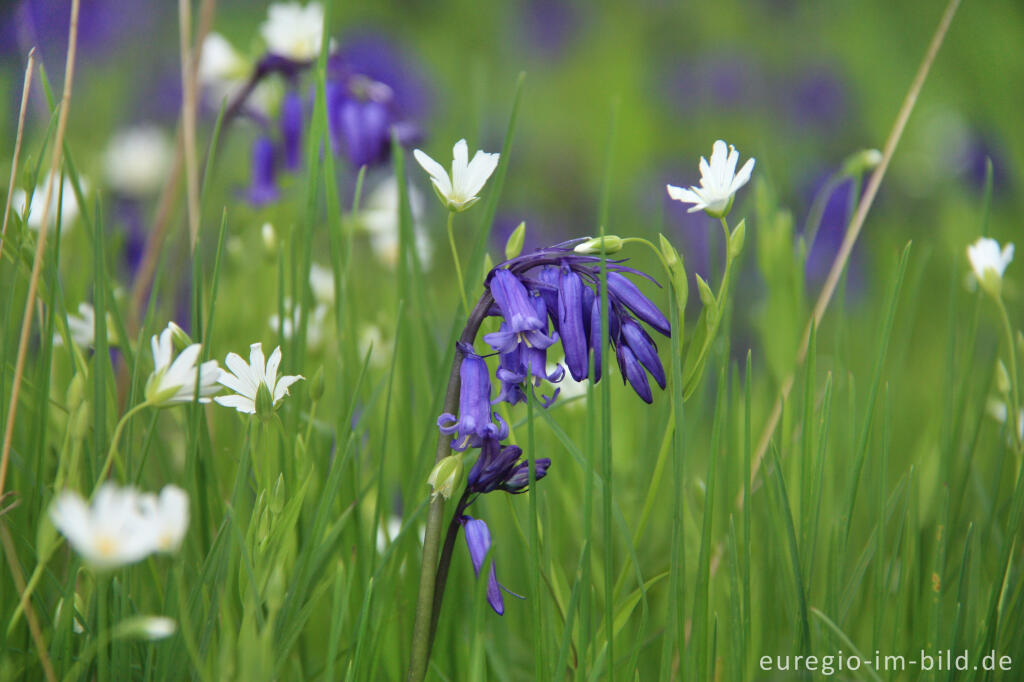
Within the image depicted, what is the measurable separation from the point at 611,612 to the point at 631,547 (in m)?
0.06

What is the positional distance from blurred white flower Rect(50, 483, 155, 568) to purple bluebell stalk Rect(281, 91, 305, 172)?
3.80 feet

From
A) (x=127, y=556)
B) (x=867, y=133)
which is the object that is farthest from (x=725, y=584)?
(x=867, y=133)

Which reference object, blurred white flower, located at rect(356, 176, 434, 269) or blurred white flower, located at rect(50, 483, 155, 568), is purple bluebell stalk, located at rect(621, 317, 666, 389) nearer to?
blurred white flower, located at rect(50, 483, 155, 568)

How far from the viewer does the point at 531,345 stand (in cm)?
70

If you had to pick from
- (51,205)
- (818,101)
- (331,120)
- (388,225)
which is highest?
(818,101)

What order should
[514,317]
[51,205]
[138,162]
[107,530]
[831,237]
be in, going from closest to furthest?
1. [107,530]
2. [514,317]
3. [51,205]
4. [138,162]
5. [831,237]

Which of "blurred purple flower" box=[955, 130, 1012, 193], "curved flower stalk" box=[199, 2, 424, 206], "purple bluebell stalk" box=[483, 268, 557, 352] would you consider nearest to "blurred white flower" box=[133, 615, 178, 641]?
"purple bluebell stalk" box=[483, 268, 557, 352]

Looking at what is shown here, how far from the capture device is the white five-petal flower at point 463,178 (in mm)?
736

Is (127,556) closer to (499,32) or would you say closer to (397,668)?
(397,668)

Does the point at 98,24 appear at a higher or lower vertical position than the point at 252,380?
higher

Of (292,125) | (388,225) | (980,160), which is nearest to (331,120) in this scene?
(292,125)

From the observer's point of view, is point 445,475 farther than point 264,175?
No

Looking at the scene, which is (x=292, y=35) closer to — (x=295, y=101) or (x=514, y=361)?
(x=295, y=101)

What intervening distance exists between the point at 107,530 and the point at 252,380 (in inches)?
9.7
